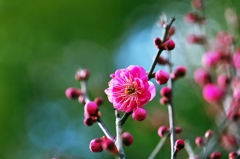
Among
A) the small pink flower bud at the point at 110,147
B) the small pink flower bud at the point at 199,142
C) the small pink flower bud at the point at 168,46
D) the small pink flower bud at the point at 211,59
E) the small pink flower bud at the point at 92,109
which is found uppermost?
the small pink flower bud at the point at 211,59

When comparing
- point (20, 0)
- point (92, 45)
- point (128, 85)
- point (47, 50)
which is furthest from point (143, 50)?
point (128, 85)

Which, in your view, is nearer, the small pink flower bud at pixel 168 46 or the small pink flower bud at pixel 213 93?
the small pink flower bud at pixel 168 46

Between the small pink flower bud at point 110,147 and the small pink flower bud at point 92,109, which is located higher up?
the small pink flower bud at point 92,109

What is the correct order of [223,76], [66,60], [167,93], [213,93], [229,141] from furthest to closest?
[66,60] < [213,93] < [223,76] < [229,141] < [167,93]

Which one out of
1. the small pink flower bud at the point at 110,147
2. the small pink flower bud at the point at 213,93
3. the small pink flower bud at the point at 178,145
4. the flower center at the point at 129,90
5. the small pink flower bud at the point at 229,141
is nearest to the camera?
the small pink flower bud at the point at 110,147

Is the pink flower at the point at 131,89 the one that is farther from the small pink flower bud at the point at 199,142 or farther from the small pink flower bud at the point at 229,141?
the small pink flower bud at the point at 229,141

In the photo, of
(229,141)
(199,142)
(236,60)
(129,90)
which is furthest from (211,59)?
(129,90)

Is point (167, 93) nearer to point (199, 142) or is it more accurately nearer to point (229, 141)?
point (199, 142)

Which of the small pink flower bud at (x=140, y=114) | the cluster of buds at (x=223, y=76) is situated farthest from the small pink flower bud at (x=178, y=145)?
the cluster of buds at (x=223, y=76)
